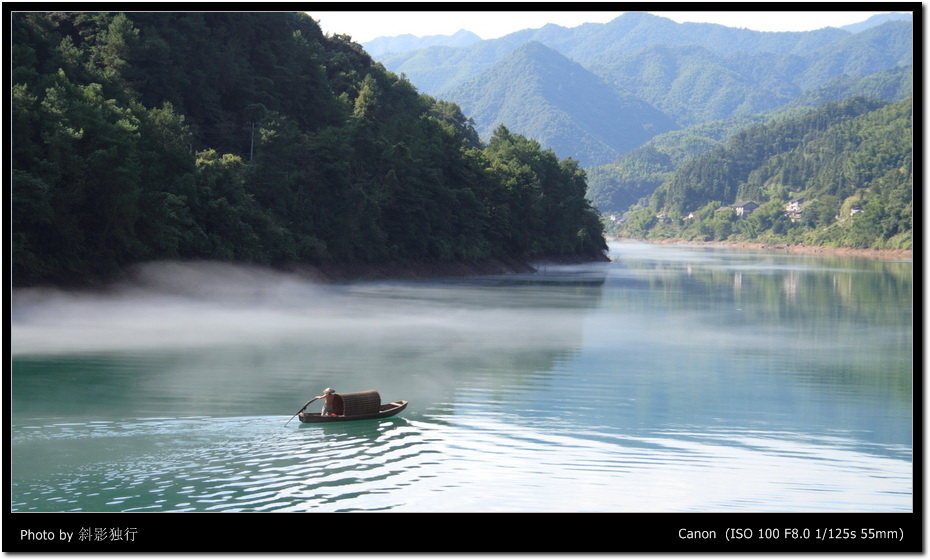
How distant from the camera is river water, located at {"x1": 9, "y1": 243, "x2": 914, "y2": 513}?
48.1 ft

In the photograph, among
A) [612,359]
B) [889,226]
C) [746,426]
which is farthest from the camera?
[889,226]

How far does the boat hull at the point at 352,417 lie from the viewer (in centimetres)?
1956

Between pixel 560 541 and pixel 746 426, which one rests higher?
pixel 560 541

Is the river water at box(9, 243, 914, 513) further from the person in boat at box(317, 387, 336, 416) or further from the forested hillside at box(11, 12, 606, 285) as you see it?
the forested hillside at box(11, 12, 606, 285)

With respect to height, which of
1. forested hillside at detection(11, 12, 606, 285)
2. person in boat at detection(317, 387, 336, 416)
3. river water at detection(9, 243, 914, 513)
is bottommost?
river water at detection(9, 243, 914, 513)

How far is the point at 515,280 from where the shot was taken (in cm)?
8762

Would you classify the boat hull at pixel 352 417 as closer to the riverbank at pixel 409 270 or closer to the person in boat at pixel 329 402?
the person in boat at pixel 329 402

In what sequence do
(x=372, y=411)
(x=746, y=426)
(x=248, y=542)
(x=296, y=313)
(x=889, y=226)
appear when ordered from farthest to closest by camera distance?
(x=889, y=226), (x=296, y=313), (x=746, y=426), (x=372, y=411), (x=248, y=542)

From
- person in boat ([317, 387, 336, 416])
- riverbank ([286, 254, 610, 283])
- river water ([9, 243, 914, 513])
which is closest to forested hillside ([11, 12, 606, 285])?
riverbank ([286, 254, 610, 283])

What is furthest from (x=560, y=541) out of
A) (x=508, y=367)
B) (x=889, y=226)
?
(x=889, y=226)

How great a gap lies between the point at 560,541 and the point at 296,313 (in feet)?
140

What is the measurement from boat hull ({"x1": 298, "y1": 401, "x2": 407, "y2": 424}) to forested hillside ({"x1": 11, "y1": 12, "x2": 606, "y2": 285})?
29.3 m

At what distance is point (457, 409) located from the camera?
22.7 meters

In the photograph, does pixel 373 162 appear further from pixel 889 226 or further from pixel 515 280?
pixel 889 226
